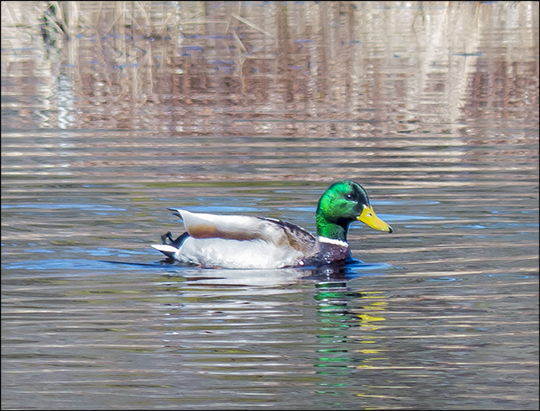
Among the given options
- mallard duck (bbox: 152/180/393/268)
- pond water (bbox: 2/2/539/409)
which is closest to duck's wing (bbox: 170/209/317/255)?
mallard duck (bbox: 152/180/393/268)

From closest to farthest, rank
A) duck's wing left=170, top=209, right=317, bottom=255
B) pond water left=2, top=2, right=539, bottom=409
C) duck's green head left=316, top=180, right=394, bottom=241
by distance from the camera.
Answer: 1. pond water left=2, top=2, right=539, bottom=409
2. duck's wing left=170, top=209, right=317, bottom=255
3. duck's green head left=316, top=180, right=394, bottom=241

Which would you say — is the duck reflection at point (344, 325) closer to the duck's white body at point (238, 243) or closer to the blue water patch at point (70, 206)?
the duck's white body at point (238, 243)

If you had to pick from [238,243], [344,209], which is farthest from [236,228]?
[344,209]

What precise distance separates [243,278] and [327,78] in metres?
9.26

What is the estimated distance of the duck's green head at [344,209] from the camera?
27.0ft

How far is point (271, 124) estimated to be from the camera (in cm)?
1302

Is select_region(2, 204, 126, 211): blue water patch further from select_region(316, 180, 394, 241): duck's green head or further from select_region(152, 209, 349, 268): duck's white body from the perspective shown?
select_region(316, 180, 394, 241): duck's green head

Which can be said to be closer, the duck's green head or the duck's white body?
the duck's white body

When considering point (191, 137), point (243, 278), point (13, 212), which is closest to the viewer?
point (243, 278)

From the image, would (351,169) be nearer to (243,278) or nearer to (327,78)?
(243,278)

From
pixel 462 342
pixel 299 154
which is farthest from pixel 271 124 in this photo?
pixel 462 342

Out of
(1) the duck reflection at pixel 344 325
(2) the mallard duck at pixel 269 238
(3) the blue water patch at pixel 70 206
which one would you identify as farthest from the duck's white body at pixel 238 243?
(3) the blue water patch at pixel 70 206

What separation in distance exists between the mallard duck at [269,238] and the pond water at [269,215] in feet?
0.44

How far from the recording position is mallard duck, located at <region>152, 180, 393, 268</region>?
26.1 feet
